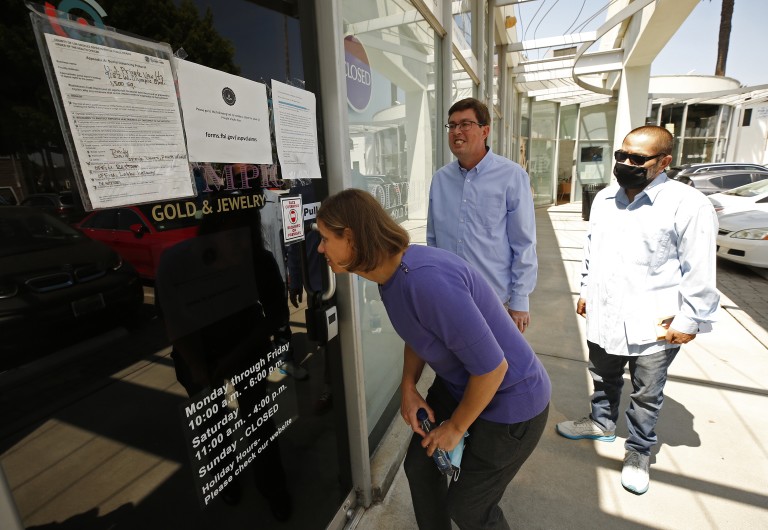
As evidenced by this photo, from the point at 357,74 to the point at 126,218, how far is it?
1.63m

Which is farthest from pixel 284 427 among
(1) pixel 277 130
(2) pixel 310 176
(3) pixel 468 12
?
(3) pixel 468 12

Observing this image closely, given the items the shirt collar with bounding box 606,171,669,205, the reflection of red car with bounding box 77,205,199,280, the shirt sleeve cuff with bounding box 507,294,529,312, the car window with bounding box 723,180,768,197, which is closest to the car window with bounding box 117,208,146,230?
the reflection of red car with bounding box 77,205,199,280

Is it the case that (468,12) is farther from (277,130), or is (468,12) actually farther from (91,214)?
(91,214)

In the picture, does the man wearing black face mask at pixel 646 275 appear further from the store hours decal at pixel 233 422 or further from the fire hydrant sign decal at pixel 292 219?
the store hours decal at pixel 233 422

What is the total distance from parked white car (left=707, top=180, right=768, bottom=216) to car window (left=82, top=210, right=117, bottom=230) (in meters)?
8.80

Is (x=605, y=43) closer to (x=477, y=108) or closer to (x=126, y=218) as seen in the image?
(x=477, y=108)

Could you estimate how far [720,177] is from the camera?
34.4 ft

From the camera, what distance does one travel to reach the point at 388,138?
2656 mm

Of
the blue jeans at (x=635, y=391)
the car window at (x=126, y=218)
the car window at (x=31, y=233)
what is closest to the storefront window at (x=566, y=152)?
the blue jeans at (x=635, y=391)

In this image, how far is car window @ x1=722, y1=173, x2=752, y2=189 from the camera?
1044 cm

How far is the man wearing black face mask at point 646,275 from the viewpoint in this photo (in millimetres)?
1910

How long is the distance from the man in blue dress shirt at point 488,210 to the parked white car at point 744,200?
6.68m

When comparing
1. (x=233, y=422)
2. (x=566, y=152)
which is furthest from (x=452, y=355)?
(x=566, y=152)

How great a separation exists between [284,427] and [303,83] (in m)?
1.39
